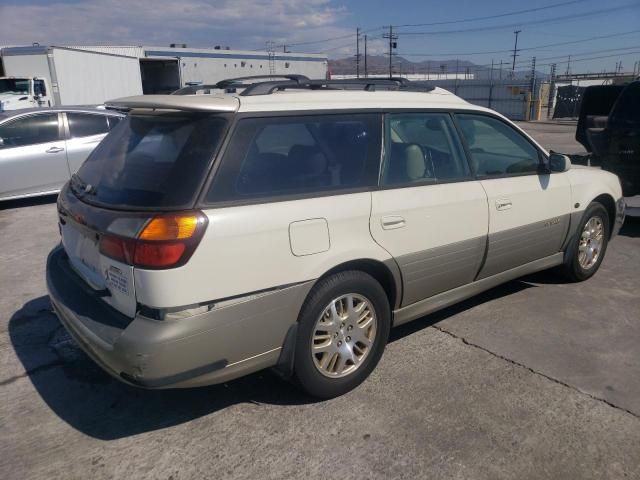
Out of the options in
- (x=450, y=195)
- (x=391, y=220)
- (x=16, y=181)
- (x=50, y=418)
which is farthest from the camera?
(x=16, y=181)

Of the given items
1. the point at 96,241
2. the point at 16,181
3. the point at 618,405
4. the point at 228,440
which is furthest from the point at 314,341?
the point at 16,181

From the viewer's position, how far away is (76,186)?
10.8 feet

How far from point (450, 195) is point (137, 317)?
2.12m

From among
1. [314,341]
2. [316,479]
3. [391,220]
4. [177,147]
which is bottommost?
[316,479]

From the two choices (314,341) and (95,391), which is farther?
A: (95,391)

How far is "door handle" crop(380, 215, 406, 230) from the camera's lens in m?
3.17

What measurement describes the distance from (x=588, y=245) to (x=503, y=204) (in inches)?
59.4

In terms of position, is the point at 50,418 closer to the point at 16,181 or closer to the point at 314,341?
the point at 314,341

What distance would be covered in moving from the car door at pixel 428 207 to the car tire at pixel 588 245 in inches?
54.4

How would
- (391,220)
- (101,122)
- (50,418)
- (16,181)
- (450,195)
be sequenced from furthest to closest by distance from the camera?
(101,122) → (16,181) → (450,195) → (391,220) → (50,418)

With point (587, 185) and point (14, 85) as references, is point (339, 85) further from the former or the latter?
point (14, 85)

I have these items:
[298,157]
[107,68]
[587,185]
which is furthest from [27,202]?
[107,68]

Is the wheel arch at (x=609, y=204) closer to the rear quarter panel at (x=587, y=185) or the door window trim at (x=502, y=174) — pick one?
the rear quarter panel at (x=587, y=185)

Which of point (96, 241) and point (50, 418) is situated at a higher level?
point (96, 241)
